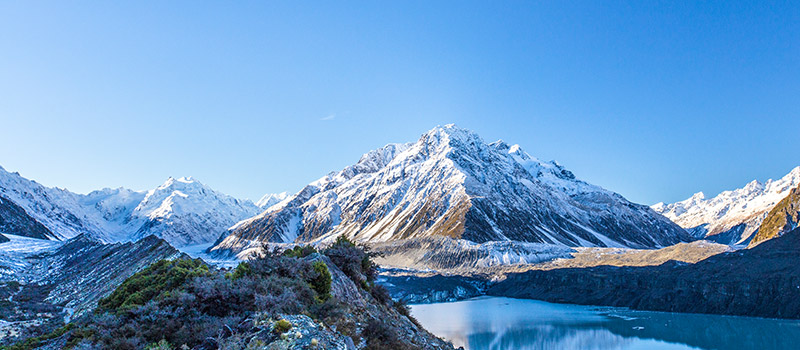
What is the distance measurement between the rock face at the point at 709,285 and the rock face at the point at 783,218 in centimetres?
6476

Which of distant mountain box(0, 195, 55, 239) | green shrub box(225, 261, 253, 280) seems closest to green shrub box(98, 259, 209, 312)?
green shrub box(225, 261, 253, 280)

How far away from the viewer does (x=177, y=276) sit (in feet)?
70.3

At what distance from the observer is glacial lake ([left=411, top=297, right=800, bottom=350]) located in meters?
61.4

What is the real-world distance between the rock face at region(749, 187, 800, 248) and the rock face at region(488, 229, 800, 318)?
64757 mm

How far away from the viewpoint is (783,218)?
157000mm

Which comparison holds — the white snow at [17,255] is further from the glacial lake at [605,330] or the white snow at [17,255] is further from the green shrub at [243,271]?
the green shrub at [243,271]

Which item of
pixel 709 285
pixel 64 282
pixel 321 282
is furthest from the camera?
pixel 709 285

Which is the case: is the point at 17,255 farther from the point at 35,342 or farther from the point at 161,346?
the point at 161,346

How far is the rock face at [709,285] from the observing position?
258ft

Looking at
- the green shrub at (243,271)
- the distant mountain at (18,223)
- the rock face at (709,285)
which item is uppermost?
the distant mountain at (18,223)

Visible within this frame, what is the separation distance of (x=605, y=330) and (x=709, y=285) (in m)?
31.7

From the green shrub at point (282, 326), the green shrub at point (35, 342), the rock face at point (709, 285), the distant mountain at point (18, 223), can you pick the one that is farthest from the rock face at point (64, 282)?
the rock face at point (709, 285)

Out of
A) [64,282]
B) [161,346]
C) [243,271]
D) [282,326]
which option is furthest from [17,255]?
[282,326]

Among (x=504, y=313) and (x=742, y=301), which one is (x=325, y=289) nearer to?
(x=504, y=313)
